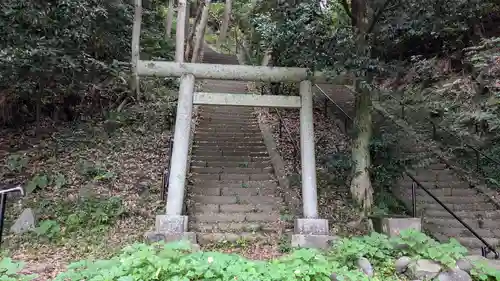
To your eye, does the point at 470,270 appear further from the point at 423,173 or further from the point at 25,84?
the point at 25,84

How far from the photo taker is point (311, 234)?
6910mm

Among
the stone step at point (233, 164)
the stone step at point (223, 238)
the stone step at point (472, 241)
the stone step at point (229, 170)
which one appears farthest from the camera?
the stone step at point (233, 164)

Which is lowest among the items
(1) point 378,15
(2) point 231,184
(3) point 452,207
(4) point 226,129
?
(3) point 452,207

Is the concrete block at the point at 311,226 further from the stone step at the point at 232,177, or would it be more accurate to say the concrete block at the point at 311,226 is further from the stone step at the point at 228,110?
the stone step at the point at 228,110

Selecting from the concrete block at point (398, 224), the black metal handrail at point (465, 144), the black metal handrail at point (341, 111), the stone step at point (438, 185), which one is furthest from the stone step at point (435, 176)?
the concrete block at point (398, 224)

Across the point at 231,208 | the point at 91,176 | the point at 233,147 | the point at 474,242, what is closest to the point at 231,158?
the point at 233,147

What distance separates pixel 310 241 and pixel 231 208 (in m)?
1.82

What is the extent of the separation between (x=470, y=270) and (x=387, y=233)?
5.78 ft

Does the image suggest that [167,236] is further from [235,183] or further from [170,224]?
[235,183]

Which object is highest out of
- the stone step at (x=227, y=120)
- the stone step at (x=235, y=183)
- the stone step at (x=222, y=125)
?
the stone step at (x=227, y=120)

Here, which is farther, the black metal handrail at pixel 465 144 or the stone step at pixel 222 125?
the stone step at pixel 222 125

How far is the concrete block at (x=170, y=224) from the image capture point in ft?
22.4

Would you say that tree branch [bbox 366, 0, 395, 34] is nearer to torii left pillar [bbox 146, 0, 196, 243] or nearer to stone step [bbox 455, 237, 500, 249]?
torii left pillar [bbox 146, 0, 196, 243]

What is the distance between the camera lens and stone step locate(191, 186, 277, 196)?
27.6ft
